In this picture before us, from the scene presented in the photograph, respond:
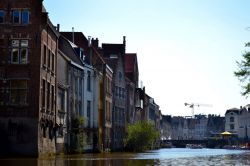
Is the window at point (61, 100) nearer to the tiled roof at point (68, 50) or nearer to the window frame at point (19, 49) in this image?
the tiled roof at point (68, 50)

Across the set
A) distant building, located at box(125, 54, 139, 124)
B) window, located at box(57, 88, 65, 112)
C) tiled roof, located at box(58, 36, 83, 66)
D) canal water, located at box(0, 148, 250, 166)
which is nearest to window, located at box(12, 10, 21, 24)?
window, located at box(57, 88, 65, 112)

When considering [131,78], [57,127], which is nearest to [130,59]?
[131,78]

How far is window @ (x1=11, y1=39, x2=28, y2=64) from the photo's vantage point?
4728 centimetres

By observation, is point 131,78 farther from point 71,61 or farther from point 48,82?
point 48,82

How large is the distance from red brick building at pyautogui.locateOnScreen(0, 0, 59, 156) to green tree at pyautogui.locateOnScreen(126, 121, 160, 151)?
3167 centimetres

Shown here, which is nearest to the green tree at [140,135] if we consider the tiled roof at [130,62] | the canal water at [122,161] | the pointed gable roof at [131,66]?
the canal water at [122,161]

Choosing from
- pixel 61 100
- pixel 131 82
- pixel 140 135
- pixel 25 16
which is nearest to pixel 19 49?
pixel 25 16

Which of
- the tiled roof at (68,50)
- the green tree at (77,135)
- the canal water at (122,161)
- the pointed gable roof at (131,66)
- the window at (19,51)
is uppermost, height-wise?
the pointed gable roof at (131,66)

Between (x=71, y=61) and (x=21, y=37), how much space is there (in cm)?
1372

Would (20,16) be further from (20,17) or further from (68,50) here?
(68,50)

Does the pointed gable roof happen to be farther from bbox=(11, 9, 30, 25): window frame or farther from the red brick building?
bbox=(11, 9, 30, 25): window frame

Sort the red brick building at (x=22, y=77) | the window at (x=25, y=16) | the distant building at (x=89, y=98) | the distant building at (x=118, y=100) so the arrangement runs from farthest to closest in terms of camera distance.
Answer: the distant building at (x=118, y=100), the distant building at (x=89, y=98), the window at (x=25, y=16), the red brick building at (x=22, y=77)

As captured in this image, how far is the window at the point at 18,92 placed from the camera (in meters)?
46.8

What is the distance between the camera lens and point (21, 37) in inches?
1855
